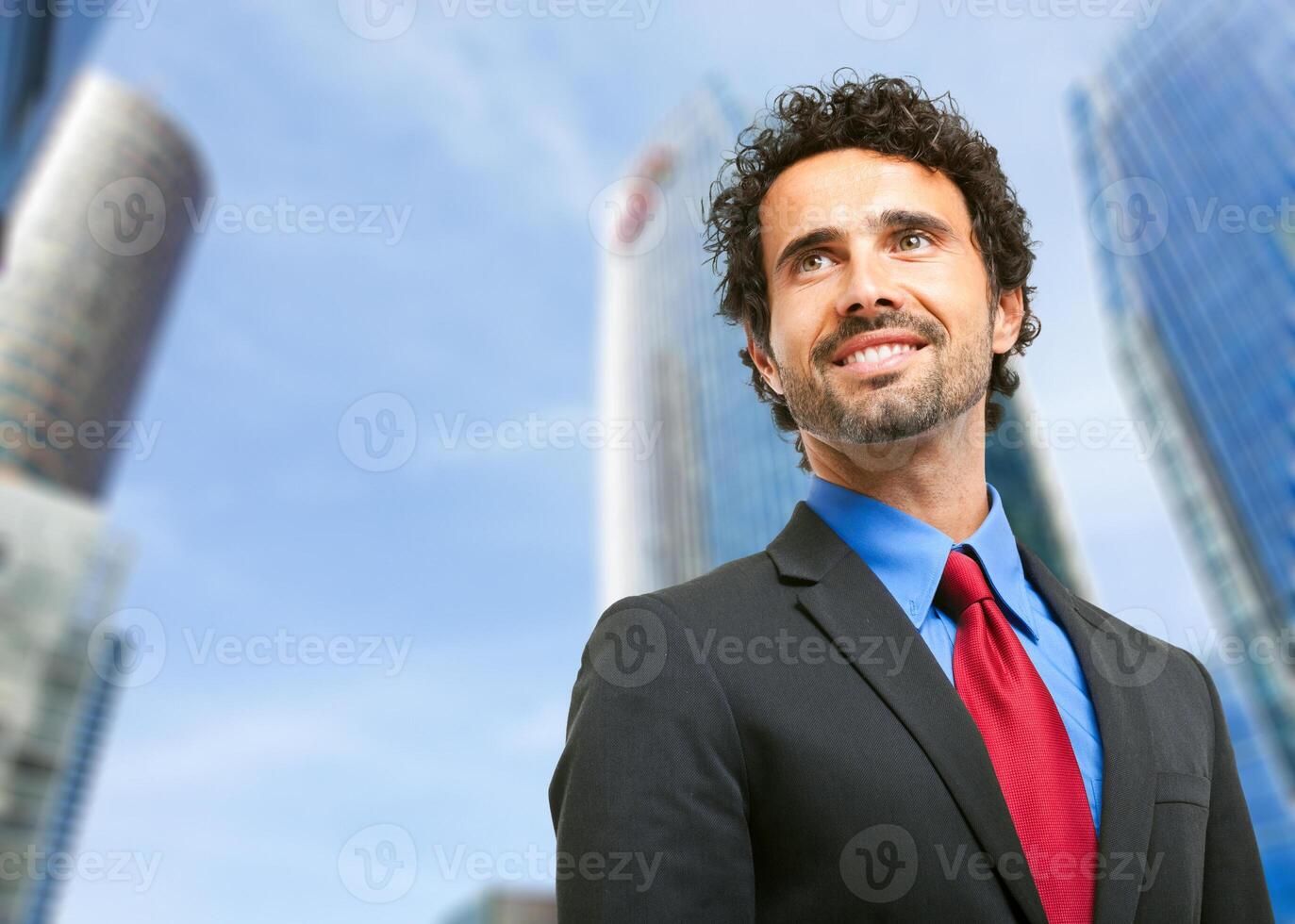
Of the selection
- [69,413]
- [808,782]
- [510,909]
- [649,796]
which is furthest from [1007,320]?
[69,413]

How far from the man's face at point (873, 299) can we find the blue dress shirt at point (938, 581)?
0.19 m

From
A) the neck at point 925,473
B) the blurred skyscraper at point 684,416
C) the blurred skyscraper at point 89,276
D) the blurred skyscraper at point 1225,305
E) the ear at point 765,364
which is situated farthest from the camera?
the blurred skyscraper at point 89,276

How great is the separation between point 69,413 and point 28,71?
72554 millimetres

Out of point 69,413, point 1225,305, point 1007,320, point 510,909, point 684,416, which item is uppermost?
point 69,413

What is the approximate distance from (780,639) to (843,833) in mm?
389

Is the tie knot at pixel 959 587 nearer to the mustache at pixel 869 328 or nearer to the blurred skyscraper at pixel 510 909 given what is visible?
the mustache at pixel 869 328

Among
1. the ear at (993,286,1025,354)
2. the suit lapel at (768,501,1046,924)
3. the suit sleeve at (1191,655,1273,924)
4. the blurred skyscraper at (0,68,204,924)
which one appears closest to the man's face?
the ear at (993,286,1025,354)

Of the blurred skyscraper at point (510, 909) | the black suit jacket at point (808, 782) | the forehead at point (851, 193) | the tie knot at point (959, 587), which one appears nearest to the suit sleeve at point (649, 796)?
the black suit jacket at point (808, 782)

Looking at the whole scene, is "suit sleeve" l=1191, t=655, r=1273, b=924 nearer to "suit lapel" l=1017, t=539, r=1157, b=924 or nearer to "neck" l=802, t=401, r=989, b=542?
"suit lapel" l=1017, t=539, r=1157, b=924

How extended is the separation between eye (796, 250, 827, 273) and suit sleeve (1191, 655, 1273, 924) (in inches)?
52.6

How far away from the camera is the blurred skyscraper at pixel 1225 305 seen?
55.2 m

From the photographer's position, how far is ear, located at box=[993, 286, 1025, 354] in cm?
237

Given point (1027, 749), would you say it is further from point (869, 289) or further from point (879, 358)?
point (869, 289)

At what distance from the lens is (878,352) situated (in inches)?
72.8
